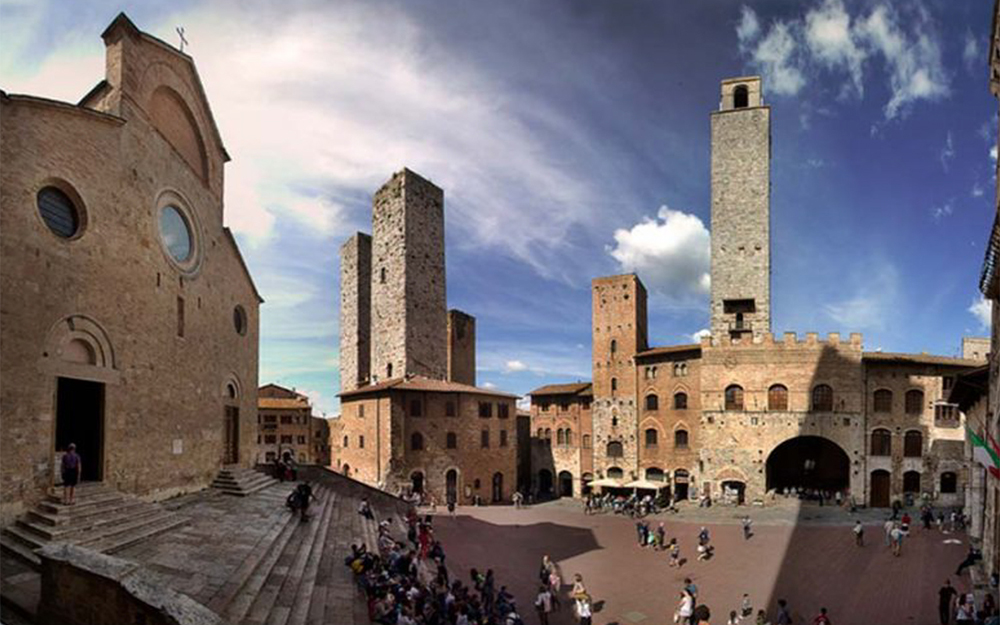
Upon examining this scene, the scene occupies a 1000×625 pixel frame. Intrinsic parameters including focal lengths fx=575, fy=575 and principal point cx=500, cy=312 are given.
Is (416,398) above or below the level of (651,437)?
above

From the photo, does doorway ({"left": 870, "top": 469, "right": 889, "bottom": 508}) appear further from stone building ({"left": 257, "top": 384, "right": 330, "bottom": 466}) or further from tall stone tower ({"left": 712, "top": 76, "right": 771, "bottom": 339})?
stone building ({"left": 257, "top": 384, "right": 330, "bottom": 466})

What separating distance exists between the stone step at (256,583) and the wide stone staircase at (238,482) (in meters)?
3.75

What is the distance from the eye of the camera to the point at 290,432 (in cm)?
5356

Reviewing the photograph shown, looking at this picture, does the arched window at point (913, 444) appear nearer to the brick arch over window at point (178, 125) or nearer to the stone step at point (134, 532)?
the stone step at point (134, 532)

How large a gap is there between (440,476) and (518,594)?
62.8ft

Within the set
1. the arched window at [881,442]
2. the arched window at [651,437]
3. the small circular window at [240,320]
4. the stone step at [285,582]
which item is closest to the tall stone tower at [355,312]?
the arched window at [651,437]

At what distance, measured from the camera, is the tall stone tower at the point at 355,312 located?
4672cm

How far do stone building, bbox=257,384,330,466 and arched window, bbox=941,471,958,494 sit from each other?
156 ft

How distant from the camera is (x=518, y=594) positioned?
18.3m

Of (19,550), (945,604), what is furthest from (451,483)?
(19,550)

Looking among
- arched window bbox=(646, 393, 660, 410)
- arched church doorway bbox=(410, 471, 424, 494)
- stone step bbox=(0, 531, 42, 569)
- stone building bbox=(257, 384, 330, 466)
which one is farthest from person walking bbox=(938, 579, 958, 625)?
stone building bbox=(257, 384, 330, 466)

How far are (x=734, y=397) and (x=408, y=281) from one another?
22.5m

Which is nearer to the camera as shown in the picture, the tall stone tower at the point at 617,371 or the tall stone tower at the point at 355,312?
the tall stone tower at the point at 617,371

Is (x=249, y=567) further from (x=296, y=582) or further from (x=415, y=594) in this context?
(x=415, y=594)
